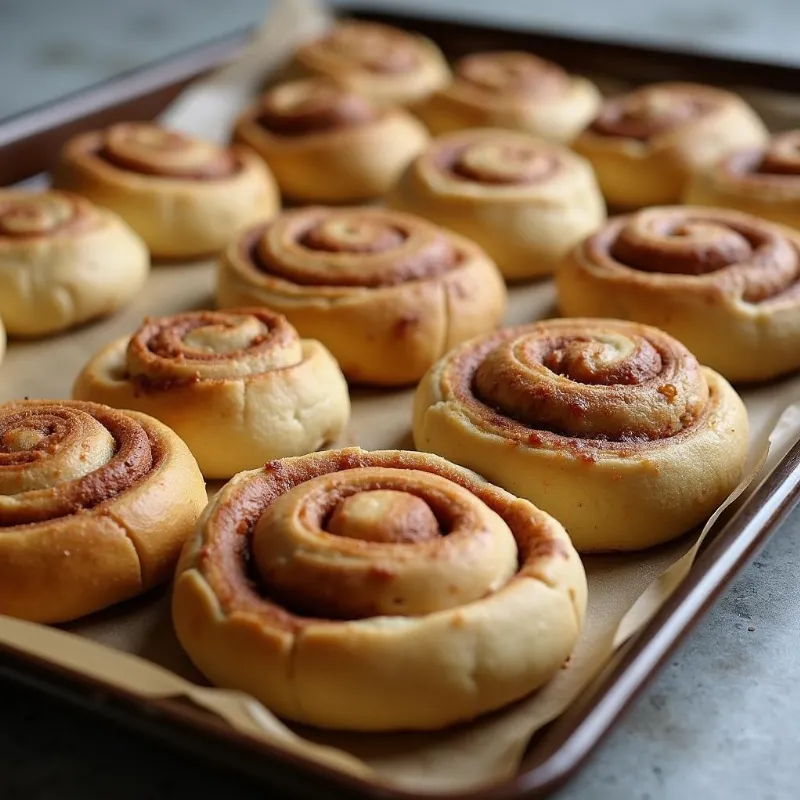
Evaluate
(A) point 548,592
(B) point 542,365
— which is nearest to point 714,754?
(A) point 548,592

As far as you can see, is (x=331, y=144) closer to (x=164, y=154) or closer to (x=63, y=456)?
(x=164, y=154)

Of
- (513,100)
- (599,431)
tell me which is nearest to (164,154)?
(513,100)

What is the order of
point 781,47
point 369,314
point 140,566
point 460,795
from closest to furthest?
point 460,795, point 140,566, point 369,314, point 781,47

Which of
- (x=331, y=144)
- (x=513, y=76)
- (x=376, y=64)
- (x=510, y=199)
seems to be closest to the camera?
(x=510, y=199)

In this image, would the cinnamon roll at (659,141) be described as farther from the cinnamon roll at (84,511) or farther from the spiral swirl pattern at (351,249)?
the cinnamon roll at (84,511)

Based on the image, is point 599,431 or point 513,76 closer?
point 599,431

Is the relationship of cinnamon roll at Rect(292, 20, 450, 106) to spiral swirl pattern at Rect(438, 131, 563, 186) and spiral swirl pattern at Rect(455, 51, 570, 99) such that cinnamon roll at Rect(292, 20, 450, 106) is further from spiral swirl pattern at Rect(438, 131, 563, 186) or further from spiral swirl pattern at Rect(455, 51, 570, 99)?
spiral swirl pattern at Rect(438, 131, 563, 186)

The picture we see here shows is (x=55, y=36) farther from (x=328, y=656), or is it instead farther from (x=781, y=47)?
(x=328, y=656)
